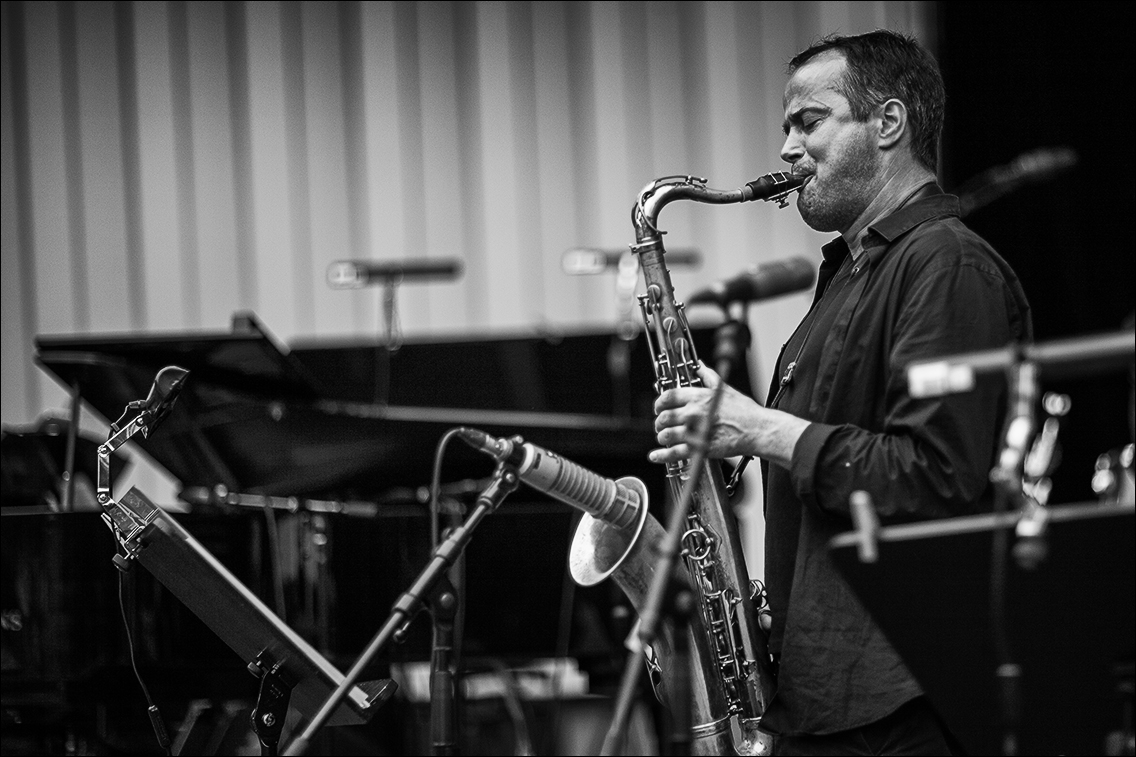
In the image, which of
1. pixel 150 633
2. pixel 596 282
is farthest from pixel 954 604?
pixel 596 282

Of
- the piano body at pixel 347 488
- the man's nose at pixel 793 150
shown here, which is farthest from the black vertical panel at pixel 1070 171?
the man's nose at pixel 793 150

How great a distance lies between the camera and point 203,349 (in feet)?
15.0

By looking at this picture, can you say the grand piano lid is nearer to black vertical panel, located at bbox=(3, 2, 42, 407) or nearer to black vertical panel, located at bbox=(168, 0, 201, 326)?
black vertical panel, located at bbox=(168, 0, 201, 326)

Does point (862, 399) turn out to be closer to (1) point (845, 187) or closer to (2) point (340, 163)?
(1) point (845, 187)

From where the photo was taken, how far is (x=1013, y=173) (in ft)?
15.0

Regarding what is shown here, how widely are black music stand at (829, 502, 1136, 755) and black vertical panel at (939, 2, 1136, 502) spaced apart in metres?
4.80

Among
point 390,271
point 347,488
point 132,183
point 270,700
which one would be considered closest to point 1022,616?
point 270,700

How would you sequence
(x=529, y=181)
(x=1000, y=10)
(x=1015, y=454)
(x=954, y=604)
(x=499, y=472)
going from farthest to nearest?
(x=529, y=181)
(x=1000, y=10)
(x=499, y=472)
(x=954, y=604)
(x=1015, y=454)

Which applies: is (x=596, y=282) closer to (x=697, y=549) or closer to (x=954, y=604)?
(x=697, y=549)

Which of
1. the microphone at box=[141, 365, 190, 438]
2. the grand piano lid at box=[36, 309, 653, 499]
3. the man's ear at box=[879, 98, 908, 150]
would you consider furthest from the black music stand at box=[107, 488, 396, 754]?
the grand piano lid at box=[36, 309, 653, 499]

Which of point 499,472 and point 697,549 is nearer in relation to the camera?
point 499,472

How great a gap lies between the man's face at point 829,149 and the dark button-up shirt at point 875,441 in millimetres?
139

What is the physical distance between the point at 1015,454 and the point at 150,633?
3062 mm

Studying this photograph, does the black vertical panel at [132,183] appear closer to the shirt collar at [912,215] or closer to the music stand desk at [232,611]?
the music stand desk at [232,611]
